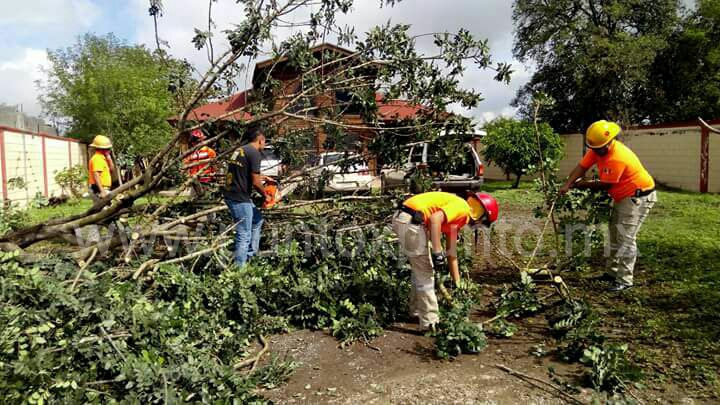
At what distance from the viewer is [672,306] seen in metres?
4.35

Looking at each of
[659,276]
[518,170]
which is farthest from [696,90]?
[659,276]

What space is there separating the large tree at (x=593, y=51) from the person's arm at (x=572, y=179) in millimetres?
14920

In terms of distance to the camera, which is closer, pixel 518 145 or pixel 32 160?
pixel 32 160

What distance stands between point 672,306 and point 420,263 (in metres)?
2.34

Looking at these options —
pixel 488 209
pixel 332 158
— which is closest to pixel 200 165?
pixel 332 158

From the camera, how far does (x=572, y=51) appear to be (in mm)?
19969

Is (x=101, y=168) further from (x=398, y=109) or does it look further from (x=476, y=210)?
(x=476, y=210)

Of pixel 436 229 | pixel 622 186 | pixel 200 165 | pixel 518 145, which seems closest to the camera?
pixel 436 229

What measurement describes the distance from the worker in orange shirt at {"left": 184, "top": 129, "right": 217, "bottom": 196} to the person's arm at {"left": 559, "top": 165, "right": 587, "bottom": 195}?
3520 millimetres

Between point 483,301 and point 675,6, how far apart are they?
22.0m

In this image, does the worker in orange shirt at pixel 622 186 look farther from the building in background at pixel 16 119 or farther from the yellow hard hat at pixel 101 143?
the building in background at pixel 16 119

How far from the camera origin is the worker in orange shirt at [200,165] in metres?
5.00

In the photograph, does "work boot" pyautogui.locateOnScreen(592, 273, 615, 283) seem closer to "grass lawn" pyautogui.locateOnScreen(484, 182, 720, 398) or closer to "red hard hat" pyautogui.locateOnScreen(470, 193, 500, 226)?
"grass lawn" pyautogui.locateOnScreen(484, 182, 720, 398)

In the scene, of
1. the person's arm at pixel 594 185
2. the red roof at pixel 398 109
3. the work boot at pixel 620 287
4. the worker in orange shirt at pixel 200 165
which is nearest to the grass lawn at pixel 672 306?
the work boot at pixel 620 287
